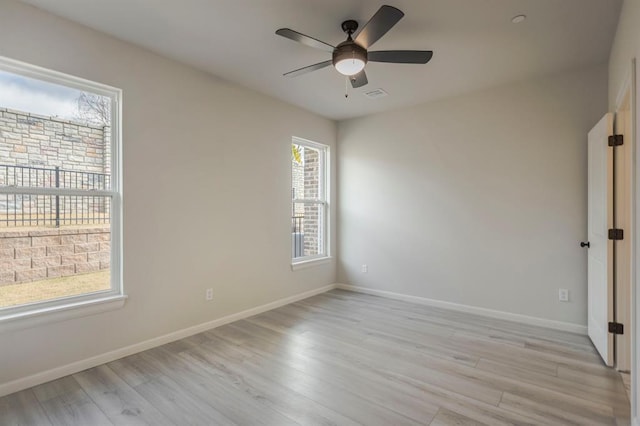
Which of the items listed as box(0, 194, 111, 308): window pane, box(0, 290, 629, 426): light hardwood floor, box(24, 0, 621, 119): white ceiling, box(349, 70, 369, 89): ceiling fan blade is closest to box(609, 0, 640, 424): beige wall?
box(24, 0, 621, 119): white ceiling

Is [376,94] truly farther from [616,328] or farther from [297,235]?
[616,328]

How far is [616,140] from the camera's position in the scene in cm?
253

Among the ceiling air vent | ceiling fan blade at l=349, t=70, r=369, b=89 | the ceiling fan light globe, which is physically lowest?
the ceiling fan light globe

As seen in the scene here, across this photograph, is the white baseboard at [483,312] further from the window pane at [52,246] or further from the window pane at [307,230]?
the window pane at [52,246]

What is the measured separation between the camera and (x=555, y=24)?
8.17ft

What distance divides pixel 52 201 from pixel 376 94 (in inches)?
134

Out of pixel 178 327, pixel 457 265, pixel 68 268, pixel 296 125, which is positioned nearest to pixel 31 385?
pixel 68 268

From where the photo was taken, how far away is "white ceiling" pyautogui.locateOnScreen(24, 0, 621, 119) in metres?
2.29

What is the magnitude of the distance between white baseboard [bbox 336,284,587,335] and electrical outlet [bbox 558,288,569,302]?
243 millimetres

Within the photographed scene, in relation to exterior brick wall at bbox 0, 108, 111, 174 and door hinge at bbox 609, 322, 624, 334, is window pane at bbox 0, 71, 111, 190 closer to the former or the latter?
exterior brick wall at bbox 0, 108, 111, 174

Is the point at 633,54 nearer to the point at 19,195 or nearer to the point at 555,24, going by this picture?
the point at 555,24

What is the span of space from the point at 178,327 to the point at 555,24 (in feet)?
13.7

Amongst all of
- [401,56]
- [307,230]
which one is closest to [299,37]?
[401,56]

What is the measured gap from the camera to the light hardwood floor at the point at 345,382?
6.49 ft
